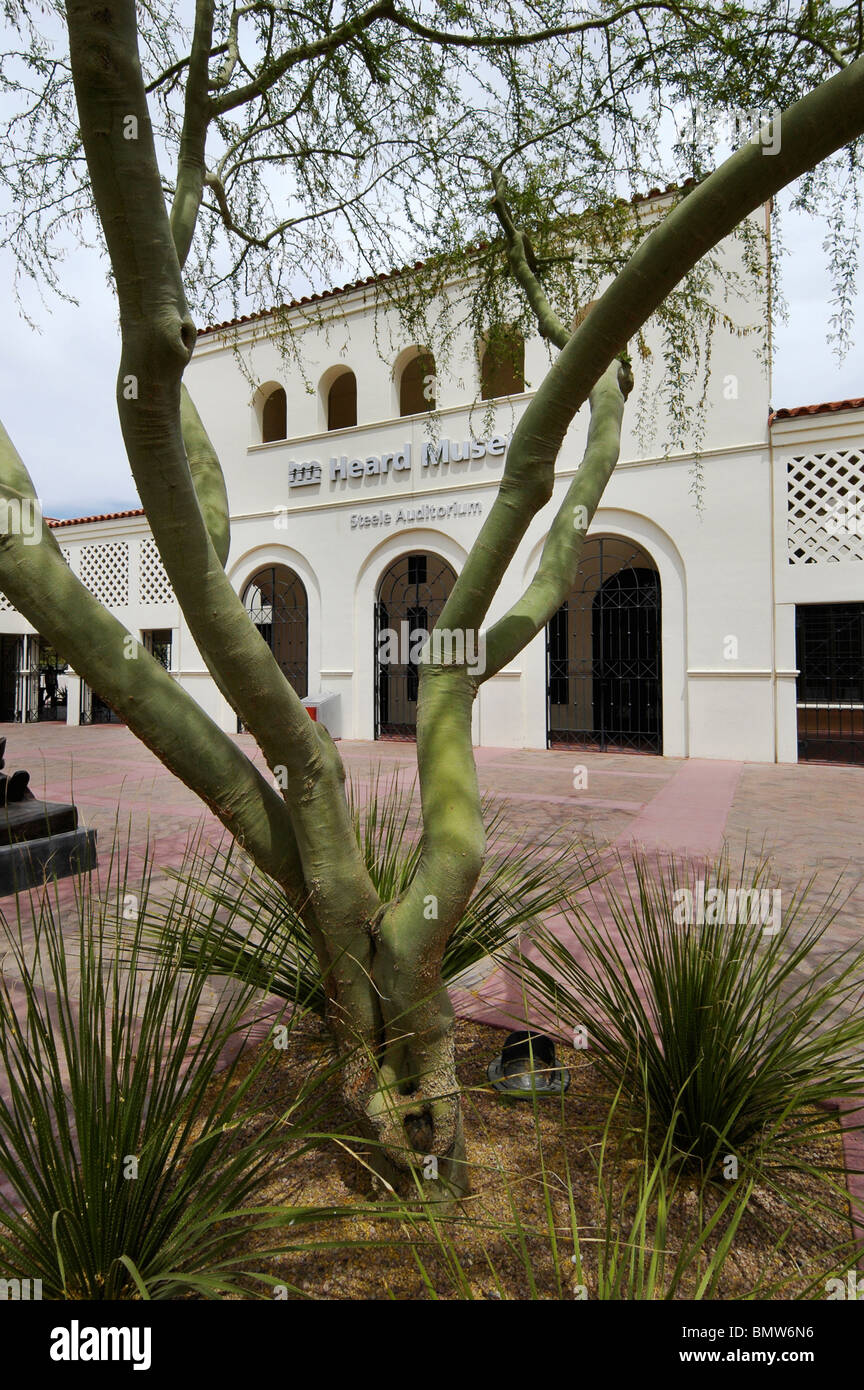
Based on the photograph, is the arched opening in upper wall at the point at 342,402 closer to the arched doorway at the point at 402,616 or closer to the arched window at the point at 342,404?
the arched window at the point at 342,404

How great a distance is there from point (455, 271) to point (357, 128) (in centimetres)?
84

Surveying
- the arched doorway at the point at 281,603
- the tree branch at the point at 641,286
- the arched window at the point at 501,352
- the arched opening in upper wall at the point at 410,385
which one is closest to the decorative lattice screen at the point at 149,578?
the arched doorway at the point at 281,603

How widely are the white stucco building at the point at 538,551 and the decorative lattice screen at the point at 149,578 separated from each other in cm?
7

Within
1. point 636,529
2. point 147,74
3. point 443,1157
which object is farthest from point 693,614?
point 443,1157

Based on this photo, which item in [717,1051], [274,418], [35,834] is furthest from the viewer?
[274,418]

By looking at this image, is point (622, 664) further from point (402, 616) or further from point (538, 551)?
point (402, 616)

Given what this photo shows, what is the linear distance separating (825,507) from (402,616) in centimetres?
728

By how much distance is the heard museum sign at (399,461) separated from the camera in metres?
12.2

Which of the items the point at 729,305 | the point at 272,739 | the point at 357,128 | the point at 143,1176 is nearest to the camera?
the point at 143,1176

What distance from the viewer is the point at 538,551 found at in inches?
461

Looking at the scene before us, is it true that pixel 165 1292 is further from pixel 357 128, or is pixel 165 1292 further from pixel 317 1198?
pixel 357 128

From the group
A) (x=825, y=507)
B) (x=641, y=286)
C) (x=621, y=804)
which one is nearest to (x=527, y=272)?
(x=641, y=286)

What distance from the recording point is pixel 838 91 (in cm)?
144
